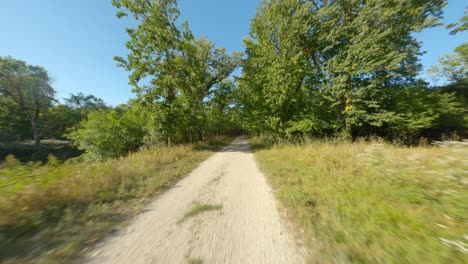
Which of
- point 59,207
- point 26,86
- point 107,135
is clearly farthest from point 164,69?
point 26,86

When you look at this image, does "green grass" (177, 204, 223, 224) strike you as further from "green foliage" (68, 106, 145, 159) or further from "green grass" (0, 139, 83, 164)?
"green grass" (0, 139, 83, 164)

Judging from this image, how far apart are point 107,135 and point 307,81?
17.7 metres

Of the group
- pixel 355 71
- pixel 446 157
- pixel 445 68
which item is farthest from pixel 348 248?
pixel 445 68

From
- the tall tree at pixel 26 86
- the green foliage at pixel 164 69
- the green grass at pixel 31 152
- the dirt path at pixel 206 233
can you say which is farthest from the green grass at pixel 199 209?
the tall tree at pixel 26 86

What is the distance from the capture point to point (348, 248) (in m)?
2.20

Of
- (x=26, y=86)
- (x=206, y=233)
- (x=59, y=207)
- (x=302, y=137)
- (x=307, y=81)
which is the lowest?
(x=206, y=233)

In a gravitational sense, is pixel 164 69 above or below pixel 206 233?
above

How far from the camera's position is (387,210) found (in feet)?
9.38

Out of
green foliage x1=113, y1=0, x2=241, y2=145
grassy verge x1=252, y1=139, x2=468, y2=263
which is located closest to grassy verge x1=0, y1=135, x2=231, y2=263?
grassy verge x1=252, y1=139, x2=468, y2=263

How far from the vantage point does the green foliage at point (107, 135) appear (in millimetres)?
12828

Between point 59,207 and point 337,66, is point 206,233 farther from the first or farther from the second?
point 337,66

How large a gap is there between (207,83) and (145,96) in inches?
303

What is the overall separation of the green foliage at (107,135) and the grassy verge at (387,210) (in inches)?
581

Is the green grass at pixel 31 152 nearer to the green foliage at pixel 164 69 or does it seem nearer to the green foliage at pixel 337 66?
the green foliage at pixel 164 69
